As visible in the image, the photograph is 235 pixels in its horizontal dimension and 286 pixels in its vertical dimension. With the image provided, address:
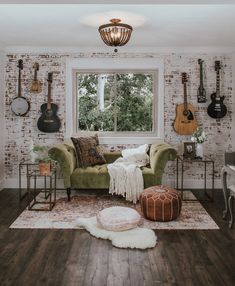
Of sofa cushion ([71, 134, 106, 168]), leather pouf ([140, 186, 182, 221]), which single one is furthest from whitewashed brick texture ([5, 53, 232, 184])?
leather pouf ([140, 186, 182, 221])

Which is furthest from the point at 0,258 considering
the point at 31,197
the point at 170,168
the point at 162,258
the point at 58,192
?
the point at 170,168

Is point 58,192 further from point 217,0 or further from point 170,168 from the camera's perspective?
point 217,0

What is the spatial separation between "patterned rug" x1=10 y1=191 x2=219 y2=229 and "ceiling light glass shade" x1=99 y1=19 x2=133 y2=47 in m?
2.23

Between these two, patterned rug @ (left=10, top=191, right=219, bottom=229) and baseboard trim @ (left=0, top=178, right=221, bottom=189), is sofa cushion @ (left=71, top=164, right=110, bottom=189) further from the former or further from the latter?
baseboard trim @ (left=0, top=178, right=221, bottom=189)

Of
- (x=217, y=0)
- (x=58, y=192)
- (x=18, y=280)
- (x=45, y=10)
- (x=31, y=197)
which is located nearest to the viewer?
(x=18, y=280)

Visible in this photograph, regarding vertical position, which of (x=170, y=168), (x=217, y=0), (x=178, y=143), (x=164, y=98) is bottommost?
(x=170, y=168)

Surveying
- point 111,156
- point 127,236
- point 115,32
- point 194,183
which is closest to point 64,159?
point 111,156

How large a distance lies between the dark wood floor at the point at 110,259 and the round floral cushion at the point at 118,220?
221mm

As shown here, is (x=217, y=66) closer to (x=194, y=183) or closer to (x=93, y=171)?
(x=194, y=183)

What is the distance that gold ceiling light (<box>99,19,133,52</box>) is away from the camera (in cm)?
399

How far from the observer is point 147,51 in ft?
19.7

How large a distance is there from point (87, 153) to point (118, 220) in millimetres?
1877

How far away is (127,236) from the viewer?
3615mm

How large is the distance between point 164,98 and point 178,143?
84 cm
